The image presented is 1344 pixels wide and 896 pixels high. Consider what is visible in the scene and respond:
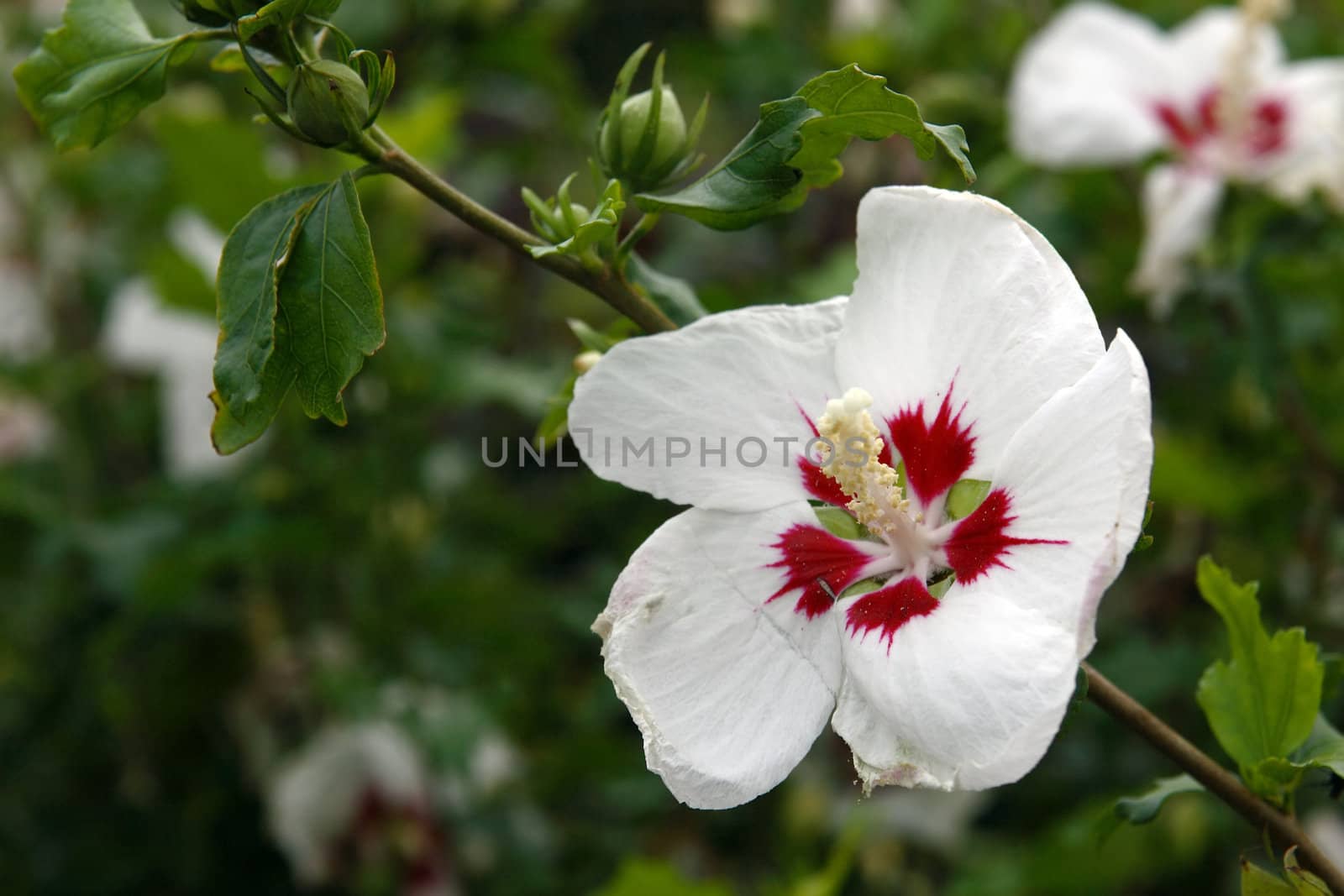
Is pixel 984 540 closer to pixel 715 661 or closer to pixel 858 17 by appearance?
pixel 715 661

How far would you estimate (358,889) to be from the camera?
1.79 meters

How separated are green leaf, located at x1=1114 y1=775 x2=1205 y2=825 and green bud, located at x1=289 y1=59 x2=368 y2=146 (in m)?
0.57

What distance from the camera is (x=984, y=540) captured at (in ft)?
2.35

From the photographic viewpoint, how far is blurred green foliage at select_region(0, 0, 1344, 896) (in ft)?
5.16

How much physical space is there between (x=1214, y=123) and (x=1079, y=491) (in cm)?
105

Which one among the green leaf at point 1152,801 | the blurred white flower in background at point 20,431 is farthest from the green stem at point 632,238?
the blurred white flower in background at point 20,431

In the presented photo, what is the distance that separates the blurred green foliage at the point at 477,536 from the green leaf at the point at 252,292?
0.83m

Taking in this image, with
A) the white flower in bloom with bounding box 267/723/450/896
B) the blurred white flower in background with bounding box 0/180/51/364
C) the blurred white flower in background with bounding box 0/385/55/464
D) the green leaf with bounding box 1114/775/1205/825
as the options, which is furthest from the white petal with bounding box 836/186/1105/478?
the blurred white flower in background with bounding box 0/385/55/464

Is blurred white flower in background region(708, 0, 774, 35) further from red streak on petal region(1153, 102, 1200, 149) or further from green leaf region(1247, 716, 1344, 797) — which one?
green leaf region(1247, 716, 1344, 797)

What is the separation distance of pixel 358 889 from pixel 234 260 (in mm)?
1281

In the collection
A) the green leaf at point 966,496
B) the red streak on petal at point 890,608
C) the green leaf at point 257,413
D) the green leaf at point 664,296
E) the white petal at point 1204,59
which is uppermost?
the green leaf at point 257,413

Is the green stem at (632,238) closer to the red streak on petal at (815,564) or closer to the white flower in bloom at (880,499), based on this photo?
the white flower in bloom at (880,499)

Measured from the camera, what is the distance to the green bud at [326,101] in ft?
2.16

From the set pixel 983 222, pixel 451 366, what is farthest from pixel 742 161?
pixel 451 366
